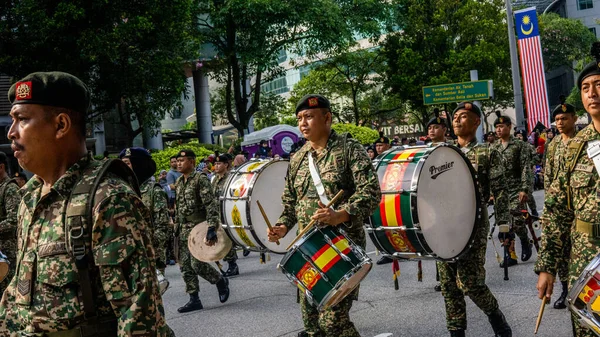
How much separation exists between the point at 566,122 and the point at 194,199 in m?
4.70

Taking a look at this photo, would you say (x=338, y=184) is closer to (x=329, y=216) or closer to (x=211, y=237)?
(x=329, y=216)

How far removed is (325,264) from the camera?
Answer: 16.9 ft

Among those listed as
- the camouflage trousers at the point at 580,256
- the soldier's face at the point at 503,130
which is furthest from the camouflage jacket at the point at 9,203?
the soldier's face at the point at 503,130

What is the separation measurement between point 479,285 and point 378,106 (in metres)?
44.3

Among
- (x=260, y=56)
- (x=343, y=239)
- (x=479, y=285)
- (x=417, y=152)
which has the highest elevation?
(x=260, y=56)

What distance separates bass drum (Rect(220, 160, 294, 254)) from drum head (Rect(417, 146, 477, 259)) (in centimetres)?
290

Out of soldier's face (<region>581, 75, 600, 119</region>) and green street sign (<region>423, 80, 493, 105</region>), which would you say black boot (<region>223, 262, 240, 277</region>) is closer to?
soldier's face (<region>581, 75, 600, 119</region>)

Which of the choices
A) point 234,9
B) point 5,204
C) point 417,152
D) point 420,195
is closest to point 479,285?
point 420,195

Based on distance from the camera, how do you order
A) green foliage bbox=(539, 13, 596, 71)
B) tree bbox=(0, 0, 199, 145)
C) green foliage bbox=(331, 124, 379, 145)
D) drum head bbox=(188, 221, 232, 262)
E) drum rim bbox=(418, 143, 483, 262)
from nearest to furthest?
1. drum rim bbox=(418, 143, 483, 262)
2. drum head bbox=(188, 221, 232, 262)
3. tree bbox=(0, 0, 199, 145)
4. green foliage bbox=(331, 124, 379, 145)
5. green foliage bbox=(539, 13, 596, 71)

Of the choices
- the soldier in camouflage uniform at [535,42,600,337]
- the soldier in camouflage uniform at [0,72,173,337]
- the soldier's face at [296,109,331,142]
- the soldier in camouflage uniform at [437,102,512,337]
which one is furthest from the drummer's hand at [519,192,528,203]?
the soldier in camouflage uniform at [0,72,173,337]

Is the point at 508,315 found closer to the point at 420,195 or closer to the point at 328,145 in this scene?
the point at 420,195

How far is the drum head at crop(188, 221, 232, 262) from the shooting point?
30.7 feet

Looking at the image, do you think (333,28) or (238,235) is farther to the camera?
(333,28)

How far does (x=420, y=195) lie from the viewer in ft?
21.6
